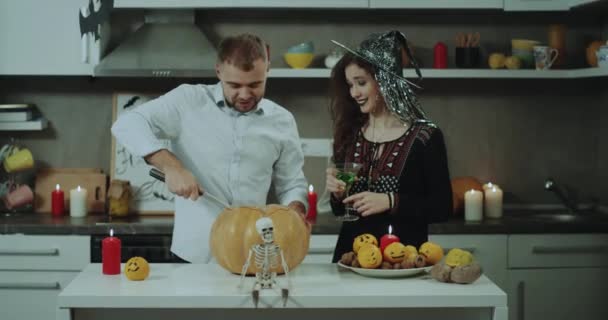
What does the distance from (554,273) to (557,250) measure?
11cm

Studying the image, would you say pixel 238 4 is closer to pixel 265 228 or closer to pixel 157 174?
pixel 157 174

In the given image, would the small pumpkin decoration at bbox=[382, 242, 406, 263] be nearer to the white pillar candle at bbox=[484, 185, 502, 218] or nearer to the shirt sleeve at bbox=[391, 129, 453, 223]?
the shirt sleeve at bbox=[391, 129, 453, 223]

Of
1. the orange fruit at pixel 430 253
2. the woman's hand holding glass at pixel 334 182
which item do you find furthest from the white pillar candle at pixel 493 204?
the orange fruit at pixel 430 253

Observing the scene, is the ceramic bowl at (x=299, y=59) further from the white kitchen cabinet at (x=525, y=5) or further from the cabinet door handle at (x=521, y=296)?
the cabinet door handle at (x=521, y=296)

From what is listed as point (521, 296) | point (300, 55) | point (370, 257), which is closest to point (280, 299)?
point (370, 257)

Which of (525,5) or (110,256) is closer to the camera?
(110,256)

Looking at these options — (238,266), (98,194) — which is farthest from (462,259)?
(98,194)

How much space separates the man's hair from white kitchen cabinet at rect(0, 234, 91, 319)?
5.17 feet

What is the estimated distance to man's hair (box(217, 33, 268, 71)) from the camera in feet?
8.66

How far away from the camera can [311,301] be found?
2236 mm

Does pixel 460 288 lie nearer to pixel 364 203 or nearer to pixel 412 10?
pixel 364 203

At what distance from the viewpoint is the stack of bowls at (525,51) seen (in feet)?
14.3

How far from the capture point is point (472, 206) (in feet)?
13.9

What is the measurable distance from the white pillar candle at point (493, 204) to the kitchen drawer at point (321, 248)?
0.81 metres
